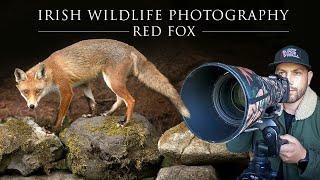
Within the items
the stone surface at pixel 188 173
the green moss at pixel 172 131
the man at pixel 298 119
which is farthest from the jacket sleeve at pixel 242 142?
the green moss at pixel 172 131

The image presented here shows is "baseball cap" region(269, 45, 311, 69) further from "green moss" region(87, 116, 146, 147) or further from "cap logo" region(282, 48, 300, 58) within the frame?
"green moss" region(87, 116, 146, 147)

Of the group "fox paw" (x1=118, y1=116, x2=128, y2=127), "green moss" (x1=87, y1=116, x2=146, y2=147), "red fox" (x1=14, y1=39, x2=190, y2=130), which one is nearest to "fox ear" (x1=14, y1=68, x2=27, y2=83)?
"red fox" (x1=14, y1=39, x2=190, y2=130)

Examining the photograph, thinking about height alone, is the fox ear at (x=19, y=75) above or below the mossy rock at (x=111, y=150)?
above

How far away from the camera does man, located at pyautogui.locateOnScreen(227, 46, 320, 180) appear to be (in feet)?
7.09

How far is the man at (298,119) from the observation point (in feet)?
7.09

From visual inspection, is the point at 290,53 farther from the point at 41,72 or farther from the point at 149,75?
the point at 41,72

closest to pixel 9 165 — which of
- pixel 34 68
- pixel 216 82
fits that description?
pixel 34 68

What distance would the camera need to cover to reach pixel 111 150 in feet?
11.3

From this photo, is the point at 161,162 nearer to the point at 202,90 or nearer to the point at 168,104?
the point at 168,104

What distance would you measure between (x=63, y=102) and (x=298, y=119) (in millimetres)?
1915

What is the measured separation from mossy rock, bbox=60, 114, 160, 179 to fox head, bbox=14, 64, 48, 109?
12.8 inches

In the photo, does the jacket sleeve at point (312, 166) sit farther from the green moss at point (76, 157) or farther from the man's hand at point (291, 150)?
the green moss at point (76, 157)

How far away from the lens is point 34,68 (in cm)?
365

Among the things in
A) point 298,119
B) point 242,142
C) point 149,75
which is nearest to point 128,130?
point 149,75
